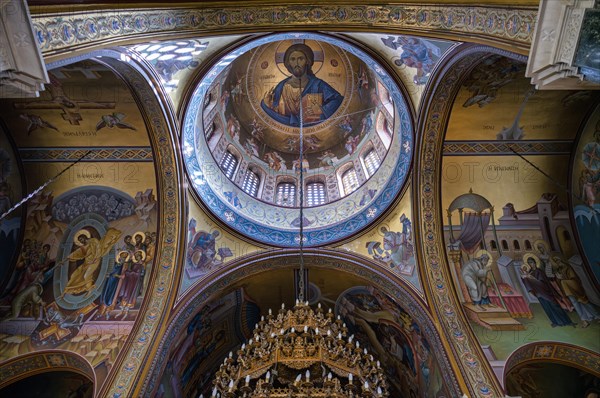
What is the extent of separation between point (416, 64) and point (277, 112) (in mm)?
6267

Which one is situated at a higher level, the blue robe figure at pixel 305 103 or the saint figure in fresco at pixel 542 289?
the blue robe figure at pixel 305 103

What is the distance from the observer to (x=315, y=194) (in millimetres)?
13891

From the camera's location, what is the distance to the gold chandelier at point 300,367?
Result: 21.3ft

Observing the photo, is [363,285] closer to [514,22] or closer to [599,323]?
[599,323]

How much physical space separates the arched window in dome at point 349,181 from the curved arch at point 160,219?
4.76m

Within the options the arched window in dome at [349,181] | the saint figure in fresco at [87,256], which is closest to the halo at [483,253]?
the arched window in dome at [349,181]

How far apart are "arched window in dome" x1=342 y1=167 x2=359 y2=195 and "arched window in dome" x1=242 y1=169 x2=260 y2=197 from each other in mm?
2566

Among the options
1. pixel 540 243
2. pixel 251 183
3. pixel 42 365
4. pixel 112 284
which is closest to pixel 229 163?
pixel 251 183

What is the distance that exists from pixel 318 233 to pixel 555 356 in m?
5.79

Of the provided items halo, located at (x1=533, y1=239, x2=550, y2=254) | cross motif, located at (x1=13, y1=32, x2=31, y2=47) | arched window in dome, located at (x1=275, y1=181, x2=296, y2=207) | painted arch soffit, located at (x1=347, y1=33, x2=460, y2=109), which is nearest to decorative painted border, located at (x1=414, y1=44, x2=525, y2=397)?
painted arch soffit, located at (x1=347, y1=33, x2=460, y2=109)

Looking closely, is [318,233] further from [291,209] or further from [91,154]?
[91,154]

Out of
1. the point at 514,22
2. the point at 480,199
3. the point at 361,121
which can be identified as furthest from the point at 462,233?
the point at 514,22

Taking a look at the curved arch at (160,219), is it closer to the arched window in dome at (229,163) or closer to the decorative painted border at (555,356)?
the arched window in dome at (229,163)

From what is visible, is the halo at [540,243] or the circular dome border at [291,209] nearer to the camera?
the halo at [540,243]
